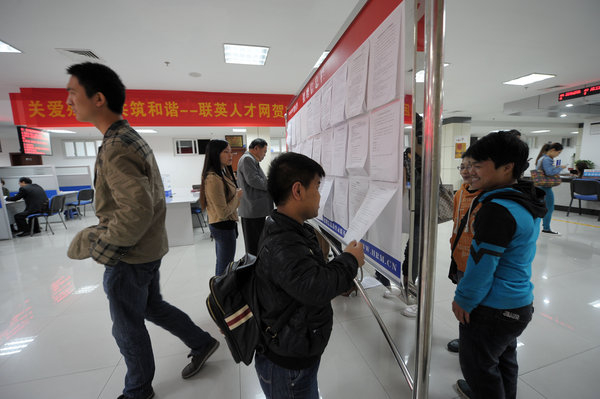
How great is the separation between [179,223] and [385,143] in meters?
4.10

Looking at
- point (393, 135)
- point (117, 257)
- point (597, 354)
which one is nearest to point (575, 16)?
point (597, 354)

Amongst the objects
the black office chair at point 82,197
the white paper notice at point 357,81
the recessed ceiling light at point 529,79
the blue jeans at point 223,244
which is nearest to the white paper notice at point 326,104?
the white paper notice at point 357,81

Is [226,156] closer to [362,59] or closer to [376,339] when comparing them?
[362,59]

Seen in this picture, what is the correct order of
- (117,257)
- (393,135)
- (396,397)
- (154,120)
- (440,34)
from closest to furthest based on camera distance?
1. (440,34)
2. (393,135)
3. (117,257)
4. (396,397)
5. (154,120)

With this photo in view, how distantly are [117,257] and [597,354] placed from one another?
9.24 feet

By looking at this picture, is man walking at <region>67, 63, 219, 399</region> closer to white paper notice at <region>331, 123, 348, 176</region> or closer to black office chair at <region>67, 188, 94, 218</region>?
white paper notice at <region>331, 123, 348, 176</region>

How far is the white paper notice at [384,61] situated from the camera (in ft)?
2.27

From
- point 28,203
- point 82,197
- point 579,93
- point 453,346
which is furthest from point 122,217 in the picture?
point 579,93

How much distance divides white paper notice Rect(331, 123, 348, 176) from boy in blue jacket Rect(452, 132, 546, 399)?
1.80ft

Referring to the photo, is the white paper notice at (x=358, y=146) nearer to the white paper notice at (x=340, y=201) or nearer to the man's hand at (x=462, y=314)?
the white paper notice at (x=340, y=201)

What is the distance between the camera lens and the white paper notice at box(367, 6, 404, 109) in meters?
0.69

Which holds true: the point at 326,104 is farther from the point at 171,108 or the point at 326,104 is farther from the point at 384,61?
the point at 171,108

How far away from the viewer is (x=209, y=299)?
761mm

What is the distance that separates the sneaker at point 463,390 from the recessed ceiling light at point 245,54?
383 centimetres
